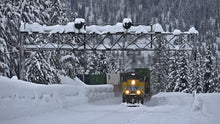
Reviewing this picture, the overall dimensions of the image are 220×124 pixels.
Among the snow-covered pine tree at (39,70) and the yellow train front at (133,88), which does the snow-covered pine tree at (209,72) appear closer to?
the snow-covered pine tree at (39,70)

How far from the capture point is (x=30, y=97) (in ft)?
43.1

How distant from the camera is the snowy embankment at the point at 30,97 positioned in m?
11.2

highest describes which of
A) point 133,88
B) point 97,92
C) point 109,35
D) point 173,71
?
point 109,35

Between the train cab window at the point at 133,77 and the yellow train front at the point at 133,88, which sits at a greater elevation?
the train cab window at the point at 133,77

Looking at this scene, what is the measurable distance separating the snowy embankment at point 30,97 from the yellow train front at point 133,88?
21.6 ft

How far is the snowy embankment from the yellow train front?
6.58 m

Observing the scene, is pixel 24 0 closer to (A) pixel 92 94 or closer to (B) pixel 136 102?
(A) pixel 92 94

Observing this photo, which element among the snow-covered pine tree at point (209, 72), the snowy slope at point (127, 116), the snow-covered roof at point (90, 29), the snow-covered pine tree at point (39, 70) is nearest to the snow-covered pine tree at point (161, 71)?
the snow-covered pine tree at point (209, 72)

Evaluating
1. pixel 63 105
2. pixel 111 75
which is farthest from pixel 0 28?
pixel 111 75

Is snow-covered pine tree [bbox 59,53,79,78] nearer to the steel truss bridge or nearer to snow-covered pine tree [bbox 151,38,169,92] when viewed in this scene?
the steel truss bridge

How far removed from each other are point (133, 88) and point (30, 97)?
591 inches

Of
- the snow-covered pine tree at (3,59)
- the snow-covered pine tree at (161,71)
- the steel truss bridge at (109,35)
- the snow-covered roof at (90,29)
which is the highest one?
the snow-covered roof at (90,29)

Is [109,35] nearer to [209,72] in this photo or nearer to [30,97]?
[30,97]

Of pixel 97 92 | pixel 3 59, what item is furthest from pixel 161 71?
pixel 3 59
